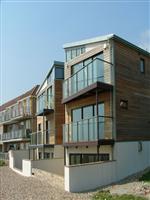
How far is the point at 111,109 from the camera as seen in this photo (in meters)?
19.2

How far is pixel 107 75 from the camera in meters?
19.5

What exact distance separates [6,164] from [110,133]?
59.7 ft

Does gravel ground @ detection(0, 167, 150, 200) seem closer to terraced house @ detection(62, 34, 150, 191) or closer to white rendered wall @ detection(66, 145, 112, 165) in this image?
terraced house @ detection(62, 34, 150, 191)

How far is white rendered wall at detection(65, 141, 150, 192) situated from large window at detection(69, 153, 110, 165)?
970mm

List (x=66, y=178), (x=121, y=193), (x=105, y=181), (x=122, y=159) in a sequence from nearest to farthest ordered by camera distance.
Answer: (x=121, y=193) → (x=66, y=178) → (x=105, y=181) → (x=122, y=159)

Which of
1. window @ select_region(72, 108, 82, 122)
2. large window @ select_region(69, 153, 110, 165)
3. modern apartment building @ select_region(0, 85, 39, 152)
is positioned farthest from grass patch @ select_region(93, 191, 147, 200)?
modern apartment building @ select_region(0, 85, 39, 152)

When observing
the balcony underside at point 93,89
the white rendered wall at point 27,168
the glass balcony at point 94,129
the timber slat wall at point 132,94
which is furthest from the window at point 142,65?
the white rendered wall at point 27,168

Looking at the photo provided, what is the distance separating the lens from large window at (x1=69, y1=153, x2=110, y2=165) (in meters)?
19.6

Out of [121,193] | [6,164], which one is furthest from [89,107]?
[6,164]

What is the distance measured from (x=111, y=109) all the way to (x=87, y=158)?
12.6 ft

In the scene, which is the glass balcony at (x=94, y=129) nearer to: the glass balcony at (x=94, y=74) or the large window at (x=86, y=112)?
the large window at (x=86, y=112)

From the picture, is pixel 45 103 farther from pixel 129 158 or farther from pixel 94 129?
pixel 129 158

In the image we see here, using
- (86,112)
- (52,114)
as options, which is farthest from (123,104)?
(52,114)

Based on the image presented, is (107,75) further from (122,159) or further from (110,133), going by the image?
(122,159)
